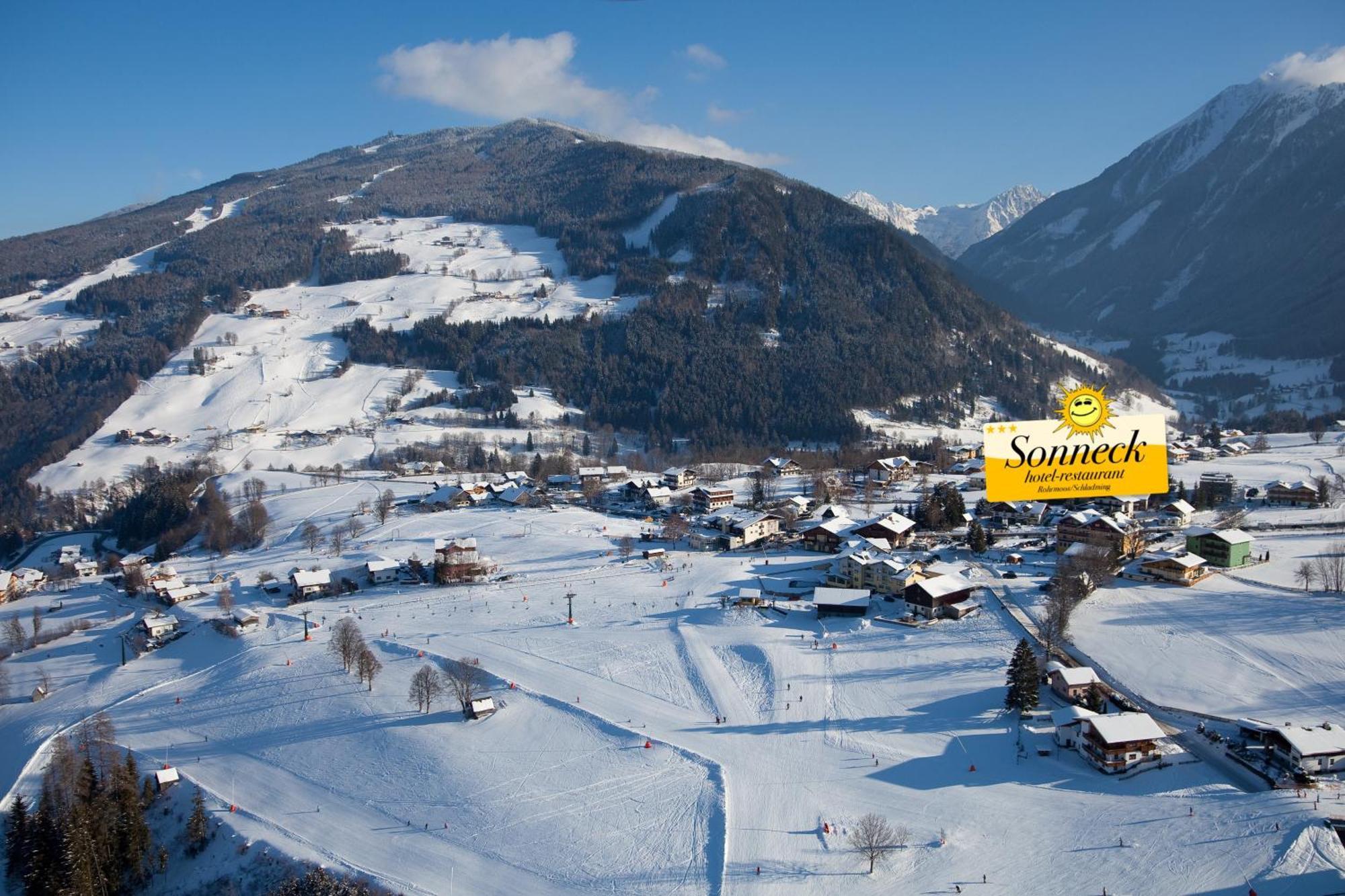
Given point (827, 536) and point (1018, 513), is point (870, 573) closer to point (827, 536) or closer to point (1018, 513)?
point (827, 536)

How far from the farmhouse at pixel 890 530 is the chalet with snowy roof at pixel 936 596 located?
8953mm

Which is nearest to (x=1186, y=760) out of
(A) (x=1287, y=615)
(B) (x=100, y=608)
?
(A) (x=1287, y=615)

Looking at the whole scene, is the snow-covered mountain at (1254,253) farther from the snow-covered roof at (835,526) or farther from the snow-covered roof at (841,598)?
the snow-covered roof at (841,598)

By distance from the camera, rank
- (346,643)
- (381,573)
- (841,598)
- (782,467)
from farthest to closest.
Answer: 1. (782,467)
2. (381,573)
3. (841,598)
4. (346,643)

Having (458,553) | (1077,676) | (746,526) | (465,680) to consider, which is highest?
(458,553)

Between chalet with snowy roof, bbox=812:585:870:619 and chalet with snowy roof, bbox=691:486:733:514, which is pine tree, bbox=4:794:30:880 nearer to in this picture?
chalet with snowy roof, bbox=812:585:870:619

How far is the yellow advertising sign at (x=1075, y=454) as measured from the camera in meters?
19.5

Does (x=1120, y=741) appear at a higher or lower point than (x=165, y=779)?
higher

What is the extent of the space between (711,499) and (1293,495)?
105 feet

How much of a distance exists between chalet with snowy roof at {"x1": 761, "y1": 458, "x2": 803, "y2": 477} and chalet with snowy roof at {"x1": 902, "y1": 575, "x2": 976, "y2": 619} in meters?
33.0

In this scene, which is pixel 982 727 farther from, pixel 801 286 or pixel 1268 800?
pixel 801 286

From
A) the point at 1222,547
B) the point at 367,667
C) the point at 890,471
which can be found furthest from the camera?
the point at 890,471

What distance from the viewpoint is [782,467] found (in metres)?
67.6

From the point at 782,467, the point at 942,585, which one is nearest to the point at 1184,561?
the point at 942,585
